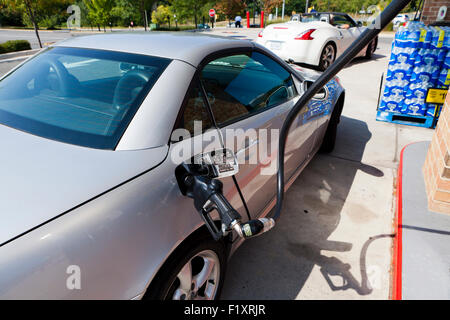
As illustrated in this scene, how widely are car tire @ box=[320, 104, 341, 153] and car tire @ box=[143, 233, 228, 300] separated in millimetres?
2586

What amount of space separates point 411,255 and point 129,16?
45.1 m

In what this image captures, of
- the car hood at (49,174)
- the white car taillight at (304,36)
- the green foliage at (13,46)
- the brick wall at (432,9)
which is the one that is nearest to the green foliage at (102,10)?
the green foliage at (13,46)

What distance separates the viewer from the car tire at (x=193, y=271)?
1.39 m

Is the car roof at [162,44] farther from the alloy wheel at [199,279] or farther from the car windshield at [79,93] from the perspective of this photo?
the alloy wheel at [199,279]

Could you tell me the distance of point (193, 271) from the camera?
174 cm

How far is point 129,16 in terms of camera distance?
40.6 meters

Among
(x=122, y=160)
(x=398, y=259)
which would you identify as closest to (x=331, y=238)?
(x=398, y=259)

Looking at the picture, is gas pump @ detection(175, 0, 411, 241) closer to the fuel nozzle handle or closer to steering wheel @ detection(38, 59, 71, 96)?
the fuel nozzle handle

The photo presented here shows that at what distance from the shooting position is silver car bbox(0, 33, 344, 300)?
1075mm

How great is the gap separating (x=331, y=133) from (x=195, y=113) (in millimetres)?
2698

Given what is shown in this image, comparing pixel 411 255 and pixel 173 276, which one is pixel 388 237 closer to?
pixel 411 255

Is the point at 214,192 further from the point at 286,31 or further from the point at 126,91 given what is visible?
the point at 286,31

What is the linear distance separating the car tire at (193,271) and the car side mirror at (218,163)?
343 mm

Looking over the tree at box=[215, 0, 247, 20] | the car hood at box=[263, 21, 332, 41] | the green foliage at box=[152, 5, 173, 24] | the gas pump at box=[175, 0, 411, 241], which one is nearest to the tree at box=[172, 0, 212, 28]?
the green foliage at box=[152, 5, 173, 24]
